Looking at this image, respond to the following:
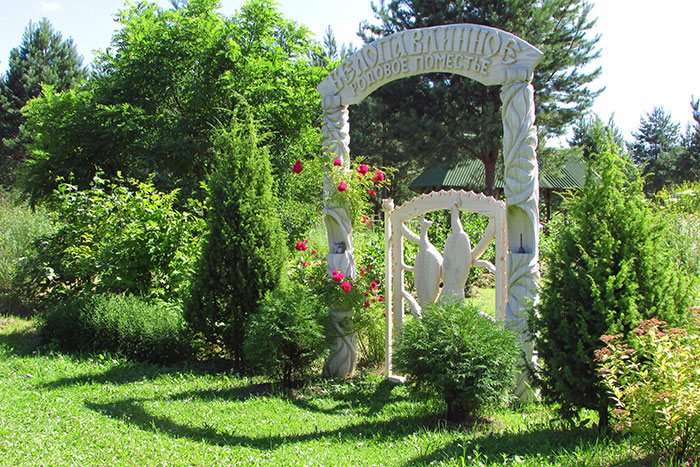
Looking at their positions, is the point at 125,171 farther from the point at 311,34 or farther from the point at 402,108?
the point at 402,108

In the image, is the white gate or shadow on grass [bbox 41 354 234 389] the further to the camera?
shadow on grass [bbox 41 354 234 389]

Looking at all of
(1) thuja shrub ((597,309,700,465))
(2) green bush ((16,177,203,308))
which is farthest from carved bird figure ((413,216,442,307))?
(2) green bush ((16,177,203,308))

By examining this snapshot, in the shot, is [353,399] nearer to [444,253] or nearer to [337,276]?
[337,276]

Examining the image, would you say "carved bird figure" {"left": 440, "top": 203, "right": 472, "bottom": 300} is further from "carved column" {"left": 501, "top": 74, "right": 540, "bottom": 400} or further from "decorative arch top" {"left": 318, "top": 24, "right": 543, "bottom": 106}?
"decorative arch top" {"left": 318, "top": 24, "right": 543, "bottom": 106}

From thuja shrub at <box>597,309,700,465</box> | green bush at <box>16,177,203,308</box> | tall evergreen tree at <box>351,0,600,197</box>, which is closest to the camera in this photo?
thuja shrub at <box>597,309,700,465</box>

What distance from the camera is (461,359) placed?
4.33 meters

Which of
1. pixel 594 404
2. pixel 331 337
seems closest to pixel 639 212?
pixel 594 404

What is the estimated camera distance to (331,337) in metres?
5.92

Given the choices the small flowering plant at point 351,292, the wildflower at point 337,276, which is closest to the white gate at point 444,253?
the small flowering plant at point 351,292

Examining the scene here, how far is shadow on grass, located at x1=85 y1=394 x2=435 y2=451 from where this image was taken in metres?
4.21

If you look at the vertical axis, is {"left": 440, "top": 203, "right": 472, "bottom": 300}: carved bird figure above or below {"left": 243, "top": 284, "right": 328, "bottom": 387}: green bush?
above

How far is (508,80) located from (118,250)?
527 cm

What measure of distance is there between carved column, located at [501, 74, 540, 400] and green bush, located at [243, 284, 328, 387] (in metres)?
1.92

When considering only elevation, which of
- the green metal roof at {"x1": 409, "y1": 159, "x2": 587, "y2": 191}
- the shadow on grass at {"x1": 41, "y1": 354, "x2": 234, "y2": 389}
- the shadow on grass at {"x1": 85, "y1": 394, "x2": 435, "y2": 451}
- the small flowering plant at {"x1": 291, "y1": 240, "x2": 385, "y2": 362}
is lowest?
the shadow on grass at {"x1": 85, "y1": 394, "x2": 435, "y2": 451}
